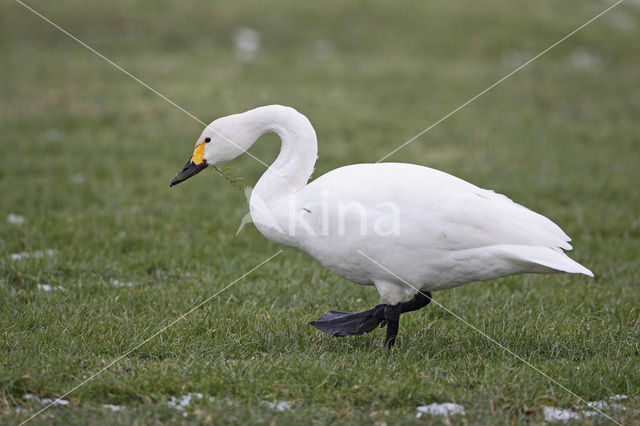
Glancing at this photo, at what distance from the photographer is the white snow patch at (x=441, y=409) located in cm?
356

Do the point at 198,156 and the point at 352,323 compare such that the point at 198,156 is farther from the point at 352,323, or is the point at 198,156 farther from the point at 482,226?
the point at 482,226

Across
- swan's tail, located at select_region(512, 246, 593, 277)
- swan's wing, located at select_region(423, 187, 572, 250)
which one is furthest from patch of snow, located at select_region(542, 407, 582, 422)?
swan's wing, located at select_region(423, 187, 572, 250)

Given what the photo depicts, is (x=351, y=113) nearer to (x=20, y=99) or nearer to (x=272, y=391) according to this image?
(x=20, y=99)

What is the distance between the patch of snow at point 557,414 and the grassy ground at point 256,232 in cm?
4

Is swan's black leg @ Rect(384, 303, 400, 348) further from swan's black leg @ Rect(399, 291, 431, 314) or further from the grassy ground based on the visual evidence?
swan's black leg @ Rect(399, 291, 431, 314)

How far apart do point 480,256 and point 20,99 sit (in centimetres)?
989

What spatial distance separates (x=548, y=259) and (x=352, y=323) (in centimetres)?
132

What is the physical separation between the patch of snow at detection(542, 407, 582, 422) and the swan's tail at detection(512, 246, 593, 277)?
2.40ft

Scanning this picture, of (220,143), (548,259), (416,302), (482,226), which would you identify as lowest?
(416,302)

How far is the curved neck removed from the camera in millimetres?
4500

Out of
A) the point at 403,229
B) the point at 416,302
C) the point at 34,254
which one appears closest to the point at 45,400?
the point at 403,229

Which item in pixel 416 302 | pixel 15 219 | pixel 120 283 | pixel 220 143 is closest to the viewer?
pixel 220 143

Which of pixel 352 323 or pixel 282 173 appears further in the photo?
pixel 352 323

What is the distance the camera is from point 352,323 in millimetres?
4617
